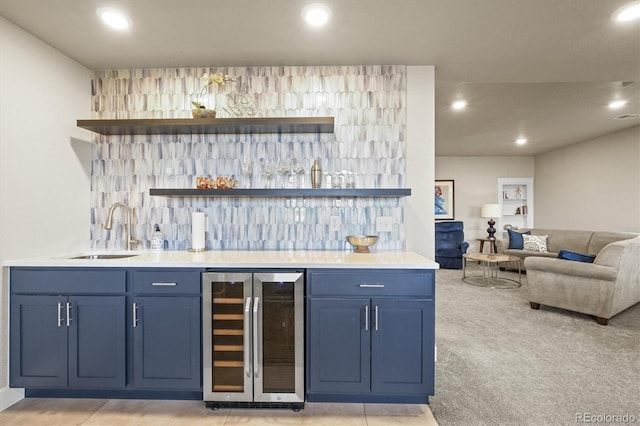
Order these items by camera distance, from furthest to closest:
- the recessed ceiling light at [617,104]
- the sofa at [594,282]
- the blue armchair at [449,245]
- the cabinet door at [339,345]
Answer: the blue armchair at [449,245]
the recessed ceiling light at [617,104]
the sofa at [594,282]
the cabinet door at [339,345]

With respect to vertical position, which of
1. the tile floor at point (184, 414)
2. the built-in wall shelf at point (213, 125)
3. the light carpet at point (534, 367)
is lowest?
the tile floor at point (184, 414)

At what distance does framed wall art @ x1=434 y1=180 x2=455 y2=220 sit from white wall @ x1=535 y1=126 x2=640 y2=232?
1.95 m

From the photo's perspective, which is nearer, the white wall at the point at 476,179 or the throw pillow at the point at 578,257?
the throw pillow at the point at 578,257

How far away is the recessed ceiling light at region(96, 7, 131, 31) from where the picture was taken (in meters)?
2.00

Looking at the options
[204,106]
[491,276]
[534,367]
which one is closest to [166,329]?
[204,106]

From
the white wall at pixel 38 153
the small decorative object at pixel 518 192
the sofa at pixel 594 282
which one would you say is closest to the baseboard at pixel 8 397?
the white wall at pixel 38 153

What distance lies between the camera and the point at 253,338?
6.73 feet

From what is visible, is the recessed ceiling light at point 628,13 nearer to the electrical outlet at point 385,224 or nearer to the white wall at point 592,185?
the electrical outlet at point 385,224

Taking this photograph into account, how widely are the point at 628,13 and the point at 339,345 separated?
2.72m

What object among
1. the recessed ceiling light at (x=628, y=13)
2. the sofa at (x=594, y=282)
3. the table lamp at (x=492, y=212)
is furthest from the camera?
the table lamp at (x=492, y=212)

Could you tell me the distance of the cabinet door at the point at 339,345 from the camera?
2045 millimetres

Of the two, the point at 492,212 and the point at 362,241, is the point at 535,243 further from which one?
the point at 362,241

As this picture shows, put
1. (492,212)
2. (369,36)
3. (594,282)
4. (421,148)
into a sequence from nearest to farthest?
(369,36)
(421,148)
(594,282)
(492,212)

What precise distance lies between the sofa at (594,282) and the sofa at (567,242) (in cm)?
145
